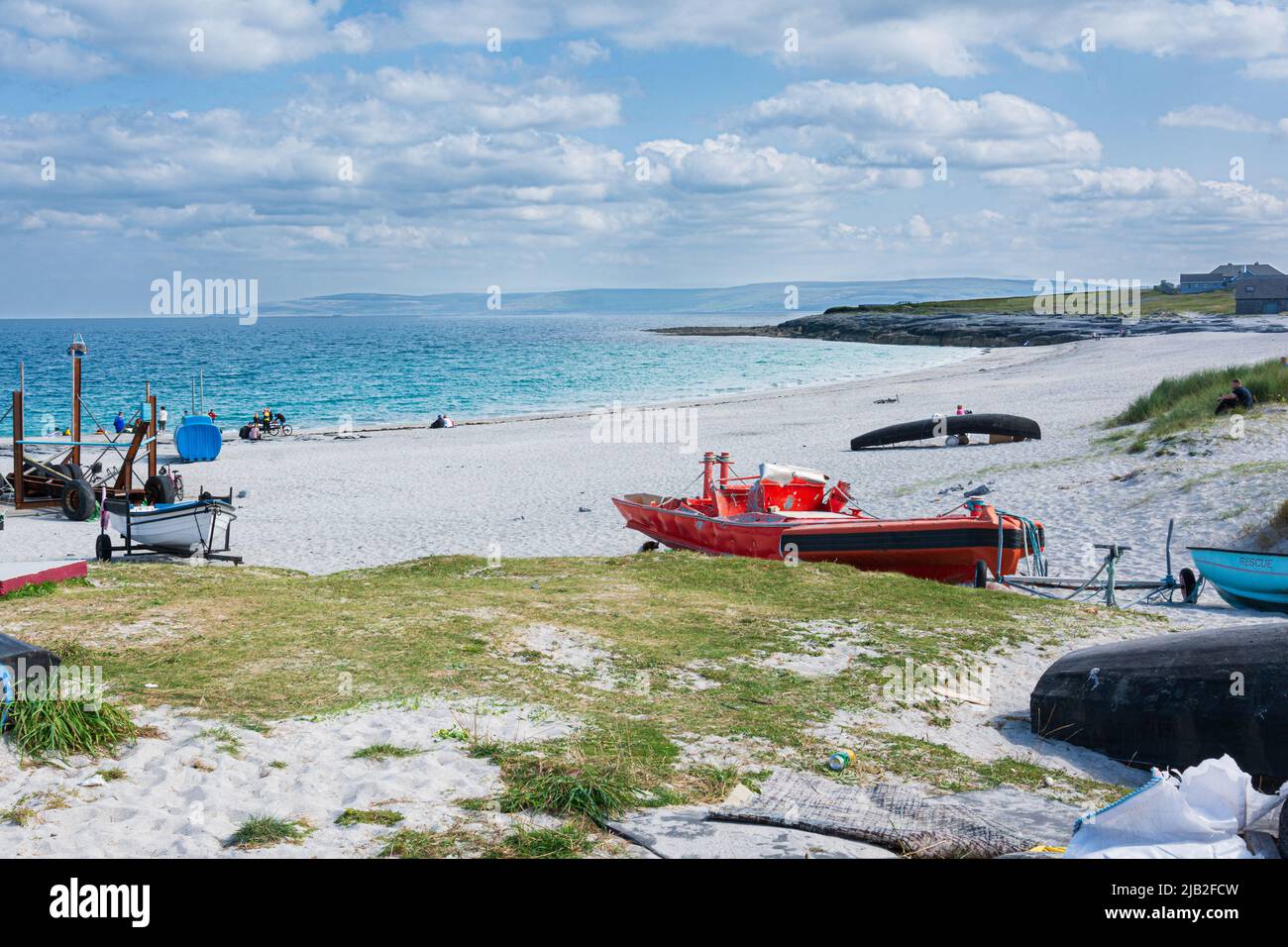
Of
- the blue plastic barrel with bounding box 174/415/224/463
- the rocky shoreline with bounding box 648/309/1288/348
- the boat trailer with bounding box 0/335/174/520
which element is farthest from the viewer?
the rocky shoreline with bounding box 648/309/1288/348

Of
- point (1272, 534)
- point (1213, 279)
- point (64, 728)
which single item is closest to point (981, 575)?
point (1272, 534)

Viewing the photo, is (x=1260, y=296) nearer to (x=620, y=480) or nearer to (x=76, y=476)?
(x=620, y=480)

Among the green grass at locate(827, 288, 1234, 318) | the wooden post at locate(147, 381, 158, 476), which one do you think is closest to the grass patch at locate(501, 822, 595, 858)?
the wooden post at locate(147, 381, 158, 476)

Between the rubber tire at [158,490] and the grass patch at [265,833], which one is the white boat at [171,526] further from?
the grass patch at [265,833]

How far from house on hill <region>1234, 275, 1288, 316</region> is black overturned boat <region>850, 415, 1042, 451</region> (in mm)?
75838

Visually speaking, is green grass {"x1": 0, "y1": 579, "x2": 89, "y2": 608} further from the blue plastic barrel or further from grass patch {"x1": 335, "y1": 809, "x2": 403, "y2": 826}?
the blue plastic barrel

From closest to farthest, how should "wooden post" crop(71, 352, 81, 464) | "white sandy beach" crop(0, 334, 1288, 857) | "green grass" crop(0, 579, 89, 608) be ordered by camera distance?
"white sandy beach" crop(0, 334, 1288, 857) < "green grass" crop(0, 579, 89, 608) < "wooden post" crop(71, 352, 81, 464)

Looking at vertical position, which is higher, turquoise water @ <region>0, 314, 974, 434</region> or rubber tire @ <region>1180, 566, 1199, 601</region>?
turquoise water @ <region>0, 314, 974, 434</region>

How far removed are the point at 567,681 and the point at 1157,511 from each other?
12.7m

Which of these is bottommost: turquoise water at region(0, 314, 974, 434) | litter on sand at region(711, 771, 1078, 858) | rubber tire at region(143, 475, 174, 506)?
litter on sand at region(711, 771, 1078, 858)

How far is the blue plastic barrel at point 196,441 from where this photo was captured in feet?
103

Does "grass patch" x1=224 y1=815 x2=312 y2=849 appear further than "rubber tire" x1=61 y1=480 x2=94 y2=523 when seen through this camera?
No

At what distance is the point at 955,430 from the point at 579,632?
20.3 metres

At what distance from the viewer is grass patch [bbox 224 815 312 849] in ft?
16.5
